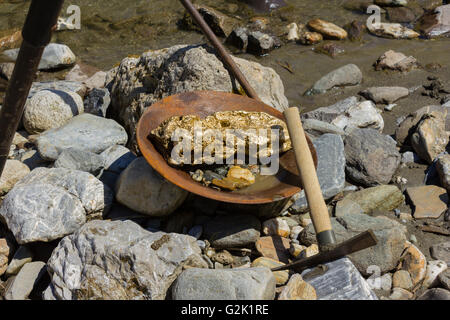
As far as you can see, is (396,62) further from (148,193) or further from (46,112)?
(46,112)

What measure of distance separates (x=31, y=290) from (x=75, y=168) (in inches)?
44.6

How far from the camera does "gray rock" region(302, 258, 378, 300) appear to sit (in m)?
2.82

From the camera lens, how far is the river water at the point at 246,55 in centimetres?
637

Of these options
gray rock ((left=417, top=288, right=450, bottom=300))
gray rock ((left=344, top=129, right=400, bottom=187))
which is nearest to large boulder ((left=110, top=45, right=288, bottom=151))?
gray rock ((left=344, top=129, right=400, bottom=187))

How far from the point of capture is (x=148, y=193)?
365 centimetres

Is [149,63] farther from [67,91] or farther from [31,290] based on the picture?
[31,290]

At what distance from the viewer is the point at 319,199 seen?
308cm

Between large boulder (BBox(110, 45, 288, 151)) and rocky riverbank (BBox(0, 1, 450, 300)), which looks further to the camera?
large boulder (BBox(110, 45, 288, 151))

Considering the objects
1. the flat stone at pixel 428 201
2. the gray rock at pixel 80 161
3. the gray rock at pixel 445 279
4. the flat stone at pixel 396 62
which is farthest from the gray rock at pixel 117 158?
the flat stone at pixel 396 62

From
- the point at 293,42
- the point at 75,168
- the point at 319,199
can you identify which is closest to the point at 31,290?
the point at 75,168

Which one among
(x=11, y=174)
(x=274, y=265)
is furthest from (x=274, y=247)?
(x=11, y=174)

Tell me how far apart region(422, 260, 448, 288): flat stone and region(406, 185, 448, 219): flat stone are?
635 mm

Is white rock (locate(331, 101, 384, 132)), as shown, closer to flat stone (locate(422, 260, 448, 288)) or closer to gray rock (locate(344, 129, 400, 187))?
gray rock (locate(344, 129, 400, 187))
